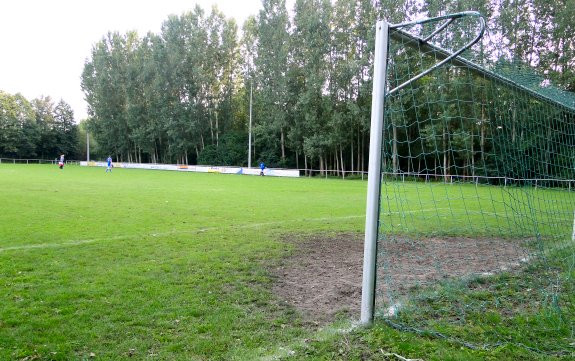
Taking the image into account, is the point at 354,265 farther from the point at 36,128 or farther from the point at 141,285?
the point at 36,128

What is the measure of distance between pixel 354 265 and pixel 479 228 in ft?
17.2

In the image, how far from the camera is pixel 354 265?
20.4ft

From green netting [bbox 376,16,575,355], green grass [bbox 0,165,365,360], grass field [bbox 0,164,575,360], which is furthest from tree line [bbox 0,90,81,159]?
green netting [bbox 376,16,575,355]

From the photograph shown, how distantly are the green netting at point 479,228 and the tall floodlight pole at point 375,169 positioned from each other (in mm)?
266

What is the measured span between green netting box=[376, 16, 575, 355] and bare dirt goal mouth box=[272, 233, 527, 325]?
5 cm

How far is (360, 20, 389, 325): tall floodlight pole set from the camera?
3.89 meters

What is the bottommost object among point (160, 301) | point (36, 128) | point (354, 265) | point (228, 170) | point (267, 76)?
point (354, 265)

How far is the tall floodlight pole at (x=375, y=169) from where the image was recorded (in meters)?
3.89

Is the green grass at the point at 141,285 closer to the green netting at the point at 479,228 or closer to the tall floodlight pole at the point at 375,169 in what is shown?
the tall floodlight pole at the point at 375,169

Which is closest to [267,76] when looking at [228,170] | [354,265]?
[228,170]

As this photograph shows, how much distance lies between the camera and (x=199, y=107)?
49.9 metres

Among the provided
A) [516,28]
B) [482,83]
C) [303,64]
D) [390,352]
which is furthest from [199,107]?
[390,352]

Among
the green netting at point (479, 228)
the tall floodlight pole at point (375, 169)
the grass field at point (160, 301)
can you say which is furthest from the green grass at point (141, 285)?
the green netting at point (479, 228)

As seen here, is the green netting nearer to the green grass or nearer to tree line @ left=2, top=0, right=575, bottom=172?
the green grass
